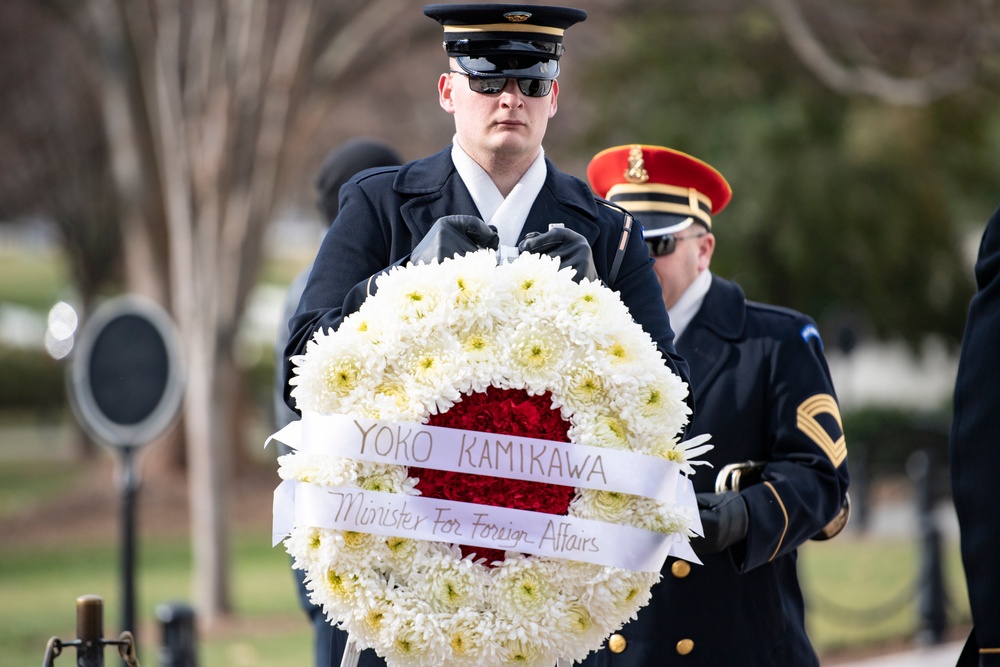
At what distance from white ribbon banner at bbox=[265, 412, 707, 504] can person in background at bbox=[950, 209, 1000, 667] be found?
58 centimetres

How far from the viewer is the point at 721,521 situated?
12.9 ft

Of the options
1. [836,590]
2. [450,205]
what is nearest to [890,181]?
[836,590]

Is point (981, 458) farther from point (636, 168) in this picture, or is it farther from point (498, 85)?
point (636, 168)

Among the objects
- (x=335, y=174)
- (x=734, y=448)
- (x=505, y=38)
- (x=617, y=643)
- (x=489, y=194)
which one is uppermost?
(x=335, y=174)

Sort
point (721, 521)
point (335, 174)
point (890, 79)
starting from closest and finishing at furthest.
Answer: point (721, 521) < point (335, 174) < point (890, 79)

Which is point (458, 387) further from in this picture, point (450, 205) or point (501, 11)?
point (501, 11)

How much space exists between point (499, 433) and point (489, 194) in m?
0.59

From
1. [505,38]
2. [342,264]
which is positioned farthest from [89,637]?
[505,38]

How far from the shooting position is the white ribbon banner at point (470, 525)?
2830 millimetres

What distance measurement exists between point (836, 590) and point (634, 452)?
35.4ft

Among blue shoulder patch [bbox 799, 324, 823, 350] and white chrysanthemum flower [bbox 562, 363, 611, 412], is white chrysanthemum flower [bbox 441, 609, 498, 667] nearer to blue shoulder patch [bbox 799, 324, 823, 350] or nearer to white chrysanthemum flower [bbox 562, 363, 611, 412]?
white chrysanthemum flower [bbox 562, 363, 611, 412]

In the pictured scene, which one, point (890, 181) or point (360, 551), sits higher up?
point (890, 181)

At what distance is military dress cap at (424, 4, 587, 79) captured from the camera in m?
3.14

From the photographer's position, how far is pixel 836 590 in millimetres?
13156
